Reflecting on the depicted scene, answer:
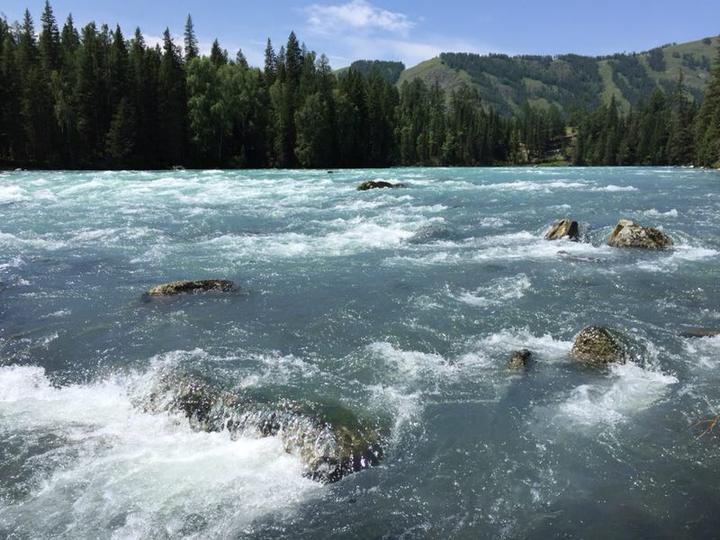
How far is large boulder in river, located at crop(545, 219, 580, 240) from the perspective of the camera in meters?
23.3

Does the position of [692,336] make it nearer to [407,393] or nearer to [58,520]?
[407,393]

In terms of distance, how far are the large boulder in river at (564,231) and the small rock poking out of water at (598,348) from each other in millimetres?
11991

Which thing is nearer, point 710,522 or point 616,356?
point 710,522

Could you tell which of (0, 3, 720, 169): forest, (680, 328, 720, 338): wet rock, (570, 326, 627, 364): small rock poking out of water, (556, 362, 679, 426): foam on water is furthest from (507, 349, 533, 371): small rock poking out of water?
(0, 3, 720, 169): forest

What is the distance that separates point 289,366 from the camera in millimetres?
11227

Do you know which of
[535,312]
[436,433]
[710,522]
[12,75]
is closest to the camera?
[710,522]

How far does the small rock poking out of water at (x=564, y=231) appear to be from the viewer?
23.2m

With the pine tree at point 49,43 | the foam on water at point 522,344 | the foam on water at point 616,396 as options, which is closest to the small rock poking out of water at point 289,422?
the foam on water at point 616,396

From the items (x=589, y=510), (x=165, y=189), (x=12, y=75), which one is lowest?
(x=589, y=510)

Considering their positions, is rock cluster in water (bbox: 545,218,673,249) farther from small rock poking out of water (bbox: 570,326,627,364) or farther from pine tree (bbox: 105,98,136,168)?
pine tree (bbox: 105,98,136,168)

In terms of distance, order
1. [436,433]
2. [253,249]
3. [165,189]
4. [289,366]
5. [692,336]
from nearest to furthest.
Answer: [436,433], [289,366], [692,336], [253,249], [165,189]

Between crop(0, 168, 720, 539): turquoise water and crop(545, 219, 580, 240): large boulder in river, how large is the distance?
0.97m

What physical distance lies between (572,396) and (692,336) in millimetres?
4484

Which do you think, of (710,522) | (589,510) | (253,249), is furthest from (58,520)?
(253,249)
